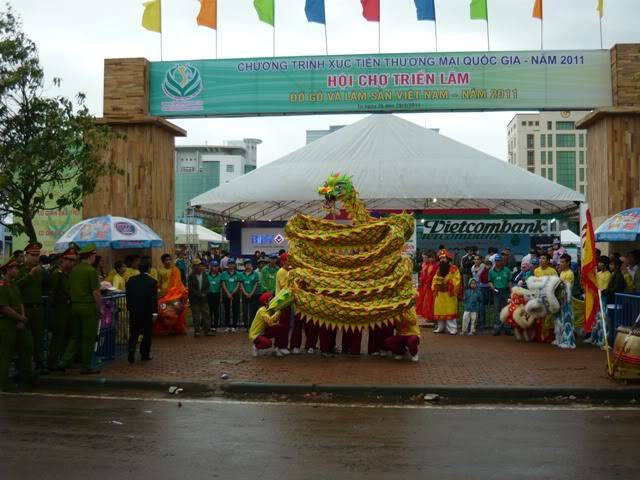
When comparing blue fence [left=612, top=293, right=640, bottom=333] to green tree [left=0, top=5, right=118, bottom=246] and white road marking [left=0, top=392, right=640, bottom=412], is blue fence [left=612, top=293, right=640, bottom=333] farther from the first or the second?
green tree [left=0, top=5, right=118, bottom=246]

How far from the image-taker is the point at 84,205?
739 inches

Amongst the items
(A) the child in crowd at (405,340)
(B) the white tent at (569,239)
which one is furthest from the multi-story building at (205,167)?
(A) the child in crowd at (405,340)

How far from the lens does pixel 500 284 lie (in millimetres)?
15648

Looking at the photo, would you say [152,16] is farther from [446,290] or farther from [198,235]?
[198,235]

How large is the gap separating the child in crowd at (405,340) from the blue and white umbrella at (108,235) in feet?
20.1

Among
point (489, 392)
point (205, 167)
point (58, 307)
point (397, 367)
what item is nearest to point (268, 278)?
point (397, 367)

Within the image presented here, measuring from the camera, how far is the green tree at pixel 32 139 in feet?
46.2

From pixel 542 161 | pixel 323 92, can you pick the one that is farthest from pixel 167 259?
pixel 542 161

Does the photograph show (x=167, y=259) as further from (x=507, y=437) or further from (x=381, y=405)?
(x=507, y=437)

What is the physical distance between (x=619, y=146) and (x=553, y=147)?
4372 inches

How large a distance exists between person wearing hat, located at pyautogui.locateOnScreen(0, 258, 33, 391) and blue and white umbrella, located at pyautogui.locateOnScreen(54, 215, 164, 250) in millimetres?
5144

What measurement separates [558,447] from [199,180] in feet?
384

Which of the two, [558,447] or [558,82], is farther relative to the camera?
[558,82]

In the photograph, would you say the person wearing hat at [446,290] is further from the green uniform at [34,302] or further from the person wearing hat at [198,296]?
the green uniform at [34,302]
